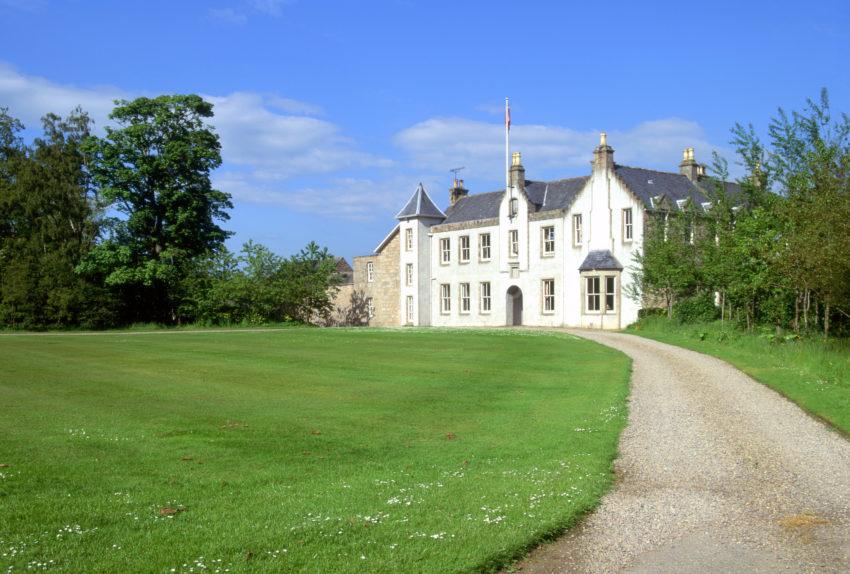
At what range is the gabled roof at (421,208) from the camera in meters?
57.2

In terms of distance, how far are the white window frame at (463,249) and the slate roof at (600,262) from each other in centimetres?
1095

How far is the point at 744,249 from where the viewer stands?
27953 millimetres

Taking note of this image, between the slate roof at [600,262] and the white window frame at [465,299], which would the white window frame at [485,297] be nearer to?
the white window frame at [465,299]

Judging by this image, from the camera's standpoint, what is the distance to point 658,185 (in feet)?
152

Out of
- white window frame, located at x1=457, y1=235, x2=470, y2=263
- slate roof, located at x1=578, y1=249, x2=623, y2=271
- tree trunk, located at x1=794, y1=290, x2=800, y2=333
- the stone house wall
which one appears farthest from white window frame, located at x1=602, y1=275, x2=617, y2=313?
the stone house wall

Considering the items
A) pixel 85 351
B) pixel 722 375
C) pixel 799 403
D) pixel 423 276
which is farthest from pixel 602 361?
pixel 423 276

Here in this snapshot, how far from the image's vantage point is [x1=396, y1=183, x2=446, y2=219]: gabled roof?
5722cm

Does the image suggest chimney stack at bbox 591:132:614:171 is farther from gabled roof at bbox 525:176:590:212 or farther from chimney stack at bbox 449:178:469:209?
chimney stack at bbox 449:178:469:209

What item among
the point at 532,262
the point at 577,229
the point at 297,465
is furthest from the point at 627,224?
the point at 297,465

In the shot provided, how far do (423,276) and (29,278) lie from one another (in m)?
26.8

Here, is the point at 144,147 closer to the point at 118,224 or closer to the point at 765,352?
the point at 118,224

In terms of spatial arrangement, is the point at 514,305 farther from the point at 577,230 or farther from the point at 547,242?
the point at 577,230

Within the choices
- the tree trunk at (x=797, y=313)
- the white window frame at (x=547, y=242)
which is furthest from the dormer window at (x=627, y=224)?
the tree trunk at (x=797, y=313)

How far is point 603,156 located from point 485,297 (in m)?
13.3
